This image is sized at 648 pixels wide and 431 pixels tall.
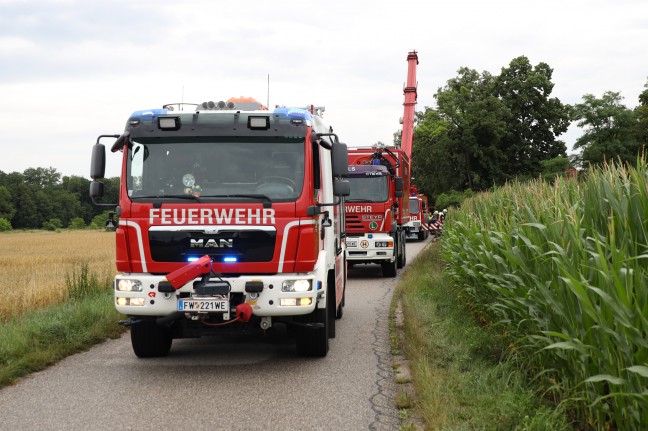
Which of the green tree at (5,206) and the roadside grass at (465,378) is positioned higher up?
the green tree at (5,206)

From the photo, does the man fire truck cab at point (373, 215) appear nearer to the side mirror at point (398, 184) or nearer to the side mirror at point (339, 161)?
the side mirror at point (398, 184)

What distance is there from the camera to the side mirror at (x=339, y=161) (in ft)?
26.6

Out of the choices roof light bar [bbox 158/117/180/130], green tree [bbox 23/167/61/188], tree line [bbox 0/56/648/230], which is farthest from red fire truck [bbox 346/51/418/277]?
green tree [bbox 23/167/61/188]

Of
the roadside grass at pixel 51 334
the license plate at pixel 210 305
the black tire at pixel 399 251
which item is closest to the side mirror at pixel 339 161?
the license plate at pixel 210 305

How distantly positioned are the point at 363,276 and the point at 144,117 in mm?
12130

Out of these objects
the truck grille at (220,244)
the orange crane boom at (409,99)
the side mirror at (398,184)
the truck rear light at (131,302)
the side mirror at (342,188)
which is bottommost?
the truck rear light at (131,302)

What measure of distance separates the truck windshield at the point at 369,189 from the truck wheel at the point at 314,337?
10361 millimetres

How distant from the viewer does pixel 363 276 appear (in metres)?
19.4

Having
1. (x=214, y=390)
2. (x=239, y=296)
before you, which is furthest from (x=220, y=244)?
(x=214, y=390)

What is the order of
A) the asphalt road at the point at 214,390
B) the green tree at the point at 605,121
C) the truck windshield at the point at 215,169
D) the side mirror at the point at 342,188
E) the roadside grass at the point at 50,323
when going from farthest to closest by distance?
the green tree at the point at 605,121 < the side mirror at the point at 342,188 < the roadside grass at the point at 50,323 < the truck windshield at the point at 215,169 < the asphalt road at the point at 214,390

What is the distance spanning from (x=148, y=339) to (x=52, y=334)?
5.14 ft

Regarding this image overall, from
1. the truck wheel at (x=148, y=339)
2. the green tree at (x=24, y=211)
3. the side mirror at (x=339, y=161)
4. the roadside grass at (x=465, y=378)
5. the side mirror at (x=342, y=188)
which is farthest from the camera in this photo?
the green tree at (x=24, y=211)

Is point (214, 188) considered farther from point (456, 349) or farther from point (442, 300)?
point (442, 300)

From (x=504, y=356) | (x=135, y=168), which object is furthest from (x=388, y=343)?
(x=135, y=168)
